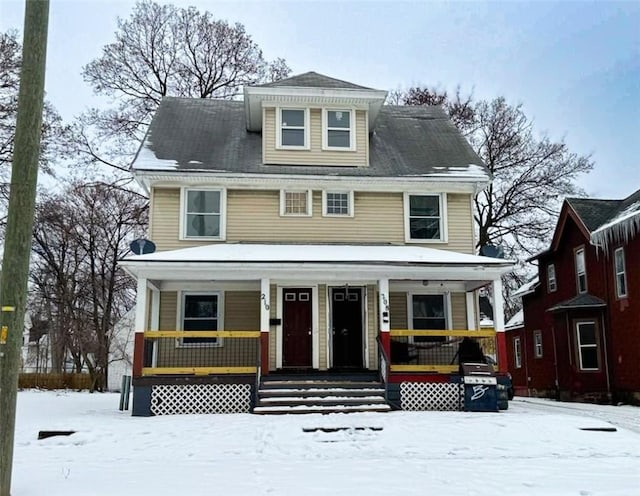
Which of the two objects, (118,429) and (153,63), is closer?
(118,429)

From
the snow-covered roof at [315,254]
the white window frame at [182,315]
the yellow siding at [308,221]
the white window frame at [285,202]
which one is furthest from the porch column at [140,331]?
the white window frame at [285,202]

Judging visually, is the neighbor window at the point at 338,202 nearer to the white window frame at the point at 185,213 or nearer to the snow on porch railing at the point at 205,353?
the white window frame at the point at 185,213

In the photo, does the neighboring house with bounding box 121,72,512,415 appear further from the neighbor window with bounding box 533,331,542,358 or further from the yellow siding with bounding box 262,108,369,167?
the neighbor window with bounding box 533,331,542,358

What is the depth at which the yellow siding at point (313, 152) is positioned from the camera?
15.9 metres

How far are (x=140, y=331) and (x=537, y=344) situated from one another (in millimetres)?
16911

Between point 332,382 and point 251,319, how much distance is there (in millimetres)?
2926

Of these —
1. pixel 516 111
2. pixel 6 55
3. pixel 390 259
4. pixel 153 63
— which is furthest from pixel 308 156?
pixel 516 111

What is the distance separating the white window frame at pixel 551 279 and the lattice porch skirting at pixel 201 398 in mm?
14255

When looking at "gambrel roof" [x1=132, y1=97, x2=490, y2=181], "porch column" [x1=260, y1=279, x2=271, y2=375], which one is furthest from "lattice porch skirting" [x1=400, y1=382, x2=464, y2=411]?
"gambrel roof" [x1=132, y1=97, x2=490, y2=181]

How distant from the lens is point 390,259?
13.2m

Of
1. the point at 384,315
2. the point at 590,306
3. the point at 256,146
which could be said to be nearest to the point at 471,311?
the point at 384,315

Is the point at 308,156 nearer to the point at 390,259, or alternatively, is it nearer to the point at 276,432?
the point at 390,259

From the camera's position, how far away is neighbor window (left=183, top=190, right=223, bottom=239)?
1505 cm

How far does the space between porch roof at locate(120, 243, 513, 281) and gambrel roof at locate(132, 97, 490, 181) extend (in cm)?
263
